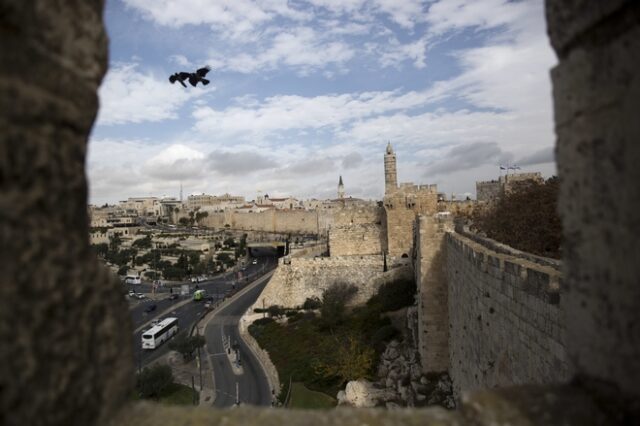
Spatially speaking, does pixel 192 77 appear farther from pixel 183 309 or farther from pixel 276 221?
pixel 276 221

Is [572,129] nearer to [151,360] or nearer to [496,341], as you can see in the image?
[496,341]

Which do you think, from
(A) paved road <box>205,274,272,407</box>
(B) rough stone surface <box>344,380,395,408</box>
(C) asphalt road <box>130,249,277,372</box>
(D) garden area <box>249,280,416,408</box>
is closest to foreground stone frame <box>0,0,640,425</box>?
(B) rough stone surface <box>344,380,395,408</box>

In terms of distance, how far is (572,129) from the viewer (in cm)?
147

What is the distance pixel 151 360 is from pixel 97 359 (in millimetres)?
22388

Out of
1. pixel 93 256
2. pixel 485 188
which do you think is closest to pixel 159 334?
pixel 93 256

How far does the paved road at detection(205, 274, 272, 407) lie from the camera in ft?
49.8

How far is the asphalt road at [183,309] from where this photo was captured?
22.6m

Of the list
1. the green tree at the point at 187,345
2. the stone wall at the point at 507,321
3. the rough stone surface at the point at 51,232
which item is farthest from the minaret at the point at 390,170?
the rough stone surface at the point at 51,232

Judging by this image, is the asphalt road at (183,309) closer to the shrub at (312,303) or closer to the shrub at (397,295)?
the shrub at (312,303)

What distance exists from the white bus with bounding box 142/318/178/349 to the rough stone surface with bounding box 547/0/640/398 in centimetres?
2372

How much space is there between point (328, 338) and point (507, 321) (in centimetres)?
1367

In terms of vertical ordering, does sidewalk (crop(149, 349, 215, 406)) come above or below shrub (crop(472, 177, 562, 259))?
below

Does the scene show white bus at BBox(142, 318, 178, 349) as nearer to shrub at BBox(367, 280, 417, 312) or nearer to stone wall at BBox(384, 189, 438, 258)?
shrub at BBox(367, 280, 417, 312)

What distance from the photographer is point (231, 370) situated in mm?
18328
